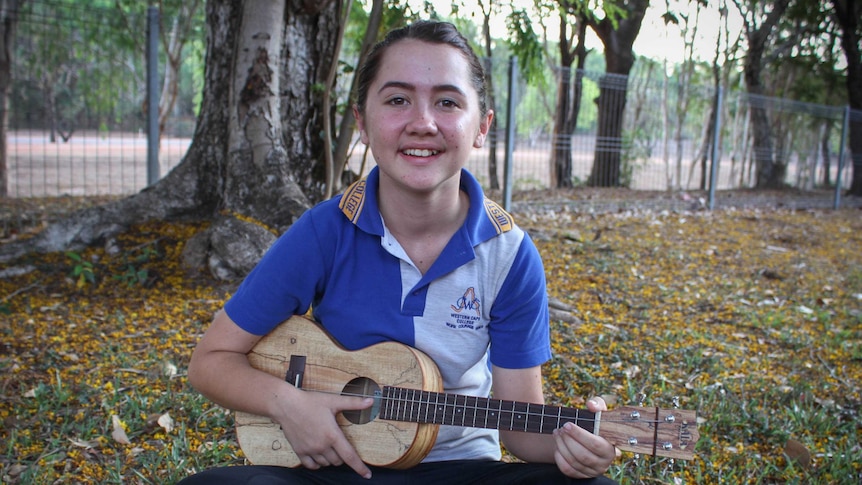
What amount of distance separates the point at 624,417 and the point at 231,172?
3650mm

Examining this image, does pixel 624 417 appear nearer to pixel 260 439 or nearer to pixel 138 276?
pixel 260 439

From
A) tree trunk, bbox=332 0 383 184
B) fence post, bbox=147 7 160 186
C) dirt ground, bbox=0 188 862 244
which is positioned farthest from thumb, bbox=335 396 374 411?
fence post, bbox=147 7 160 186

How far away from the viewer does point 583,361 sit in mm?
3928

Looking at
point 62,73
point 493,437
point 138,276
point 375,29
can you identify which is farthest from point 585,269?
point 62,73

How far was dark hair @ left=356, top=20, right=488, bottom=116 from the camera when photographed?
196 centimetres

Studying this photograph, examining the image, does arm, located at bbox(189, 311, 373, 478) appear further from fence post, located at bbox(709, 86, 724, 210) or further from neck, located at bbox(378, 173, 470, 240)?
fence post, located at bbox(709, 86, 724, 210)

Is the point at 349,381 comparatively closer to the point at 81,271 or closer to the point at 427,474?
the point at 427,474

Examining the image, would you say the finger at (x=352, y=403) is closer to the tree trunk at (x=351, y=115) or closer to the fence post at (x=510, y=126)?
the tree trunk at (x=351, y=115)

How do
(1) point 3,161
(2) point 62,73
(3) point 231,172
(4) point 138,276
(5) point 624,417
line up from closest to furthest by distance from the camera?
1. (5) point 624,417
2. (4) point 138,276
3. (3) point 231,172
4. (1) point 3,161
5. (2) point 62,73

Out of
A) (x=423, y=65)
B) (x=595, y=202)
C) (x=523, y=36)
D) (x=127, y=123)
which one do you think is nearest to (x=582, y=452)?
(x=423, y=65)

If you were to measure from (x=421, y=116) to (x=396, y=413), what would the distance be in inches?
31.1

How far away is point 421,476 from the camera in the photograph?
1.96m

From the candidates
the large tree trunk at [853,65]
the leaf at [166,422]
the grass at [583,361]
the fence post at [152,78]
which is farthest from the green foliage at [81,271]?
the large tree trunk at [853,65]

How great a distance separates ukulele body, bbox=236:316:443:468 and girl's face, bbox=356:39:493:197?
0.48m
